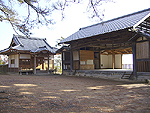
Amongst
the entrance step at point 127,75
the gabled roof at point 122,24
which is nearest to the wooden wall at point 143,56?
the entrance step at point 127,75

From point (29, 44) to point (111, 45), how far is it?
11.8m

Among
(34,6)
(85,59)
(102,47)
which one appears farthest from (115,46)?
(34,6)

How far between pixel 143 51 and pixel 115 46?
4903 millimetres

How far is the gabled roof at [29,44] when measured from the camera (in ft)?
57.3

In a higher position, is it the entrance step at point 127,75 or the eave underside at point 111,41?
the eave underside at point 111,41

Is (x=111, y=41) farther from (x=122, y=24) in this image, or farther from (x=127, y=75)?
(x=127, y=75)

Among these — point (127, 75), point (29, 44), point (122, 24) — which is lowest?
point (127, 75)

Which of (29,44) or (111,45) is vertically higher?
(29,44)

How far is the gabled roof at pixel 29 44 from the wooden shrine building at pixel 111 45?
360 cm

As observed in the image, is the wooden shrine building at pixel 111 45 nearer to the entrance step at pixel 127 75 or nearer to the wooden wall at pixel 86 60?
the wooden wall at pixel 86 60

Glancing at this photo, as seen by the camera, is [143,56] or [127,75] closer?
[143,56]

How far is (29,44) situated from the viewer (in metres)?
20.0

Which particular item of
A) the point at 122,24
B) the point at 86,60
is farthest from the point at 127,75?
the point at 86,60

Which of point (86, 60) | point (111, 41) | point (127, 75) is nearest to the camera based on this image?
point (127, 75)
